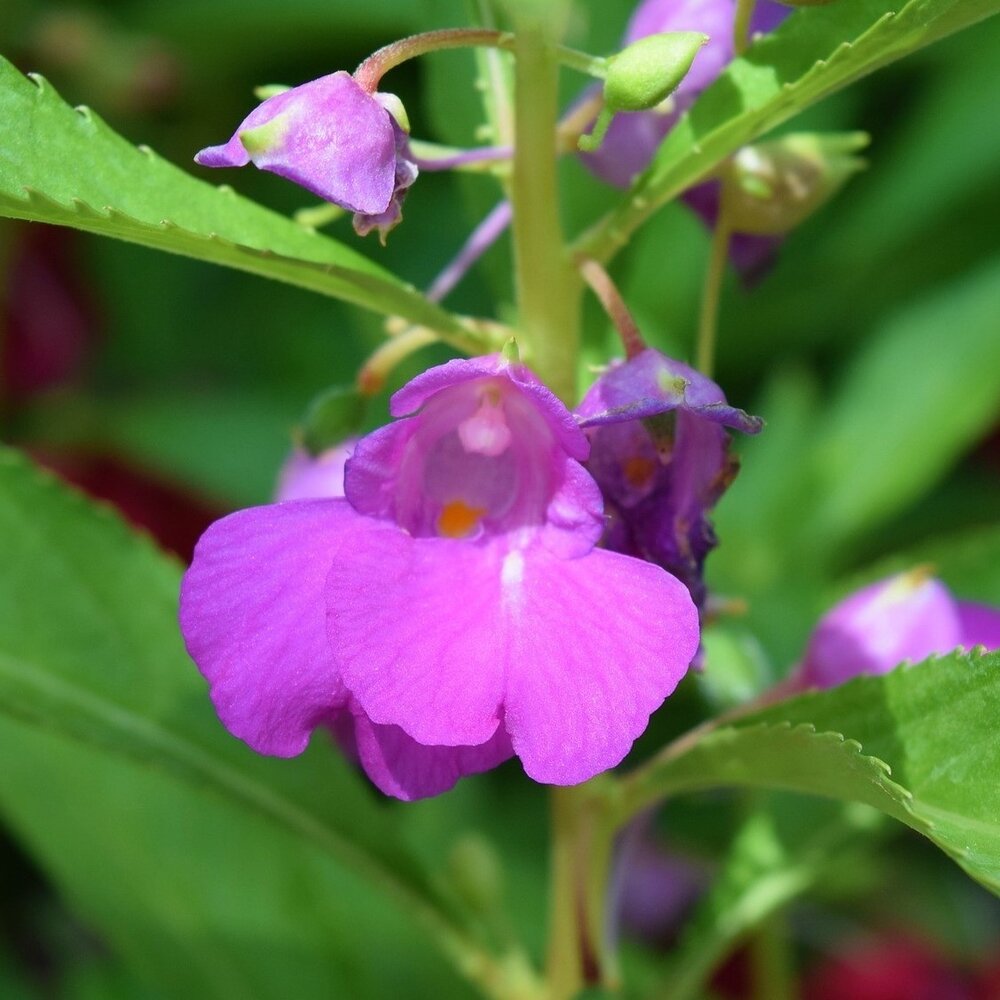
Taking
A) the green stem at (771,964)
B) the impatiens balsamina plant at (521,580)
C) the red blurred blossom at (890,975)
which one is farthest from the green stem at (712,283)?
the red blurred blossom at (890,975)

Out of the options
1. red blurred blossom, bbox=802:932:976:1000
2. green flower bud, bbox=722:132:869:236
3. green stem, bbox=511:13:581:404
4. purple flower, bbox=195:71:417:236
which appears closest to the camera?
purple flower, bbox=195:71:417:236

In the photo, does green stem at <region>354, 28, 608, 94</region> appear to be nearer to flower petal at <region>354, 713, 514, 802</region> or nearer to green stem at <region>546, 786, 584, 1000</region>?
flower petal at <region>354, 713, 514, 802</region>

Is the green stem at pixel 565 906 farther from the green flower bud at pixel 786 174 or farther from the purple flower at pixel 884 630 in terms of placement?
the green flower bud at pixel 786 174

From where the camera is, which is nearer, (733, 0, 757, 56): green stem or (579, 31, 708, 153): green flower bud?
(579, 31, 708, 153): green flower bud

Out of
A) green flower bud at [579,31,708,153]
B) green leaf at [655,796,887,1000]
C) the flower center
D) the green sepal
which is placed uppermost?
green flower bud at [579,31,708,153]

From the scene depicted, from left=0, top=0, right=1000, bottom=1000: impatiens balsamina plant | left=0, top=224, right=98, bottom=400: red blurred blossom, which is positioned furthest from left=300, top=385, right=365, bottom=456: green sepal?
left=0, top=224, right=98, bottom=400: red blurred blossom

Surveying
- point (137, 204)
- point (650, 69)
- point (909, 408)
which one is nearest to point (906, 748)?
point (650, 69)

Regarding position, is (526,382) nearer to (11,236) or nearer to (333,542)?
(333,542)

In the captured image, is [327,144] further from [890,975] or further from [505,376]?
[890,975]

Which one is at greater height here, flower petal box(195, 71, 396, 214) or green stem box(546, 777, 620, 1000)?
flower petal box(195, 71, 396, 214)
